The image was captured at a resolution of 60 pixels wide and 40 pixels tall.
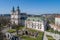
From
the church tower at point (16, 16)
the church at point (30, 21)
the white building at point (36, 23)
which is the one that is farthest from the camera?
the church tower at point (16, 16)

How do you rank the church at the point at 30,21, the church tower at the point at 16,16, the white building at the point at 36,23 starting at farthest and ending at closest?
the church tower at the point at 16,16 → the church at the point at 30,21 → the white building at the point at 36,23

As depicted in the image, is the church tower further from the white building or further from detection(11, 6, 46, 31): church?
the white building

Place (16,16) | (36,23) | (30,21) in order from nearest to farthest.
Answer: (36,23)
(30,21)
(16,16)

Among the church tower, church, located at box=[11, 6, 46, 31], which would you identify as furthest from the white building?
the church tower

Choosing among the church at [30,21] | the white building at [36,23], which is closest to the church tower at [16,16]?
the church at [30,21]

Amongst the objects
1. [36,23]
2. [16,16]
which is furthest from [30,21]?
[16,16]

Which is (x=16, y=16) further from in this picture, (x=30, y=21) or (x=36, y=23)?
(x=36, y=23)

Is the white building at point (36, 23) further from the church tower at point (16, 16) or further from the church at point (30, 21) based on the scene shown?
the church tower at point (16, 16)

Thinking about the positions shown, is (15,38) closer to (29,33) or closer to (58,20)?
(29,33)
